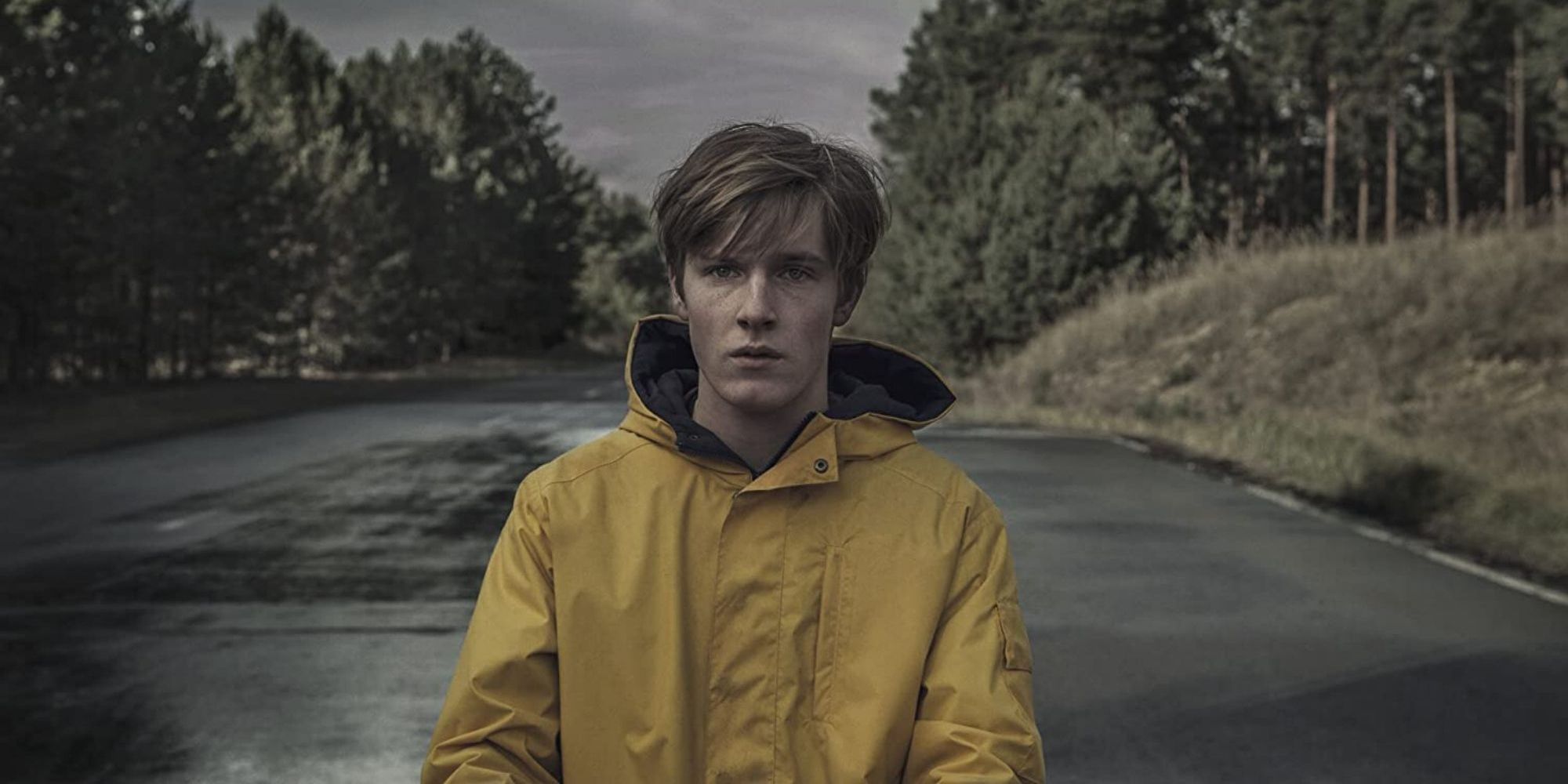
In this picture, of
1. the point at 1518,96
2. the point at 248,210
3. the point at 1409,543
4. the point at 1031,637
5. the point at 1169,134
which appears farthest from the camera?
the point at 1518,96

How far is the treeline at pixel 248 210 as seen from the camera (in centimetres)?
3619

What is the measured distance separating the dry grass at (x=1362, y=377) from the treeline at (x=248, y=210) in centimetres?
1917

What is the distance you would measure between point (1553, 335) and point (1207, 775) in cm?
1889

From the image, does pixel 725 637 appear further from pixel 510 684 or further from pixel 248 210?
pixel 248 210

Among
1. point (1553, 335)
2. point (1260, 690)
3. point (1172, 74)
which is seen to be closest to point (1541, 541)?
point (1260, 690)

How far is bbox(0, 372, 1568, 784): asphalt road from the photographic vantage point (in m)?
6.18

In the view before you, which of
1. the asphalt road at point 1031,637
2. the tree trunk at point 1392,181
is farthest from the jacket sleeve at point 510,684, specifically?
the tree trunk at point 1392,181

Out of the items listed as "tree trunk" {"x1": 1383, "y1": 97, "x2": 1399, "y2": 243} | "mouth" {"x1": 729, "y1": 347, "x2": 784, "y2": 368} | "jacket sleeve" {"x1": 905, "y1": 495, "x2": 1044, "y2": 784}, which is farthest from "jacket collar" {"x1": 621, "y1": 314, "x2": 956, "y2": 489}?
"tree trunk" {"x1": 1383, "y1": 97, "x2": 1399, "y2": 243}

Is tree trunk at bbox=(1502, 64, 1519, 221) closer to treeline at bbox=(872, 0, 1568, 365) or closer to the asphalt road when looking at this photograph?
treeline at bbox=(872, 0, 1568, 365)

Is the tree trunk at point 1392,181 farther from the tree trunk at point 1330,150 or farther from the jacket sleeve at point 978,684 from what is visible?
the jacket sleeve at point 978,684

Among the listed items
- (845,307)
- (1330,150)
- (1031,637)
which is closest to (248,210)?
(1330,150)

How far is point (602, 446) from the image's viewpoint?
276cm

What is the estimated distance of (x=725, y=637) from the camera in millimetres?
2648

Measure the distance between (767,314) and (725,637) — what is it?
0.51m
